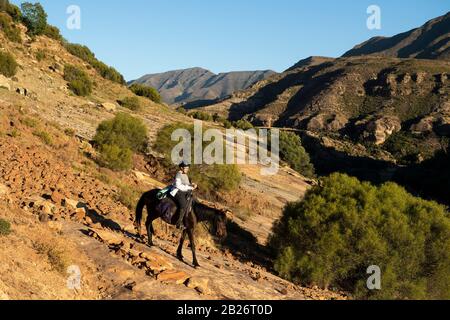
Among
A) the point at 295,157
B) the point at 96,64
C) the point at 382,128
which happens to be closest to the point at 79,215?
the point at 96,64

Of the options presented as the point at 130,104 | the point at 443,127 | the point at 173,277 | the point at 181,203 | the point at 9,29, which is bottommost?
the point at 173,277

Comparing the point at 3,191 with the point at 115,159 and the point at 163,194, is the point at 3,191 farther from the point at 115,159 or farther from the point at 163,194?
the point at 115,159

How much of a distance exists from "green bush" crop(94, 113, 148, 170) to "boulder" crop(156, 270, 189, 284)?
14634 millimetres

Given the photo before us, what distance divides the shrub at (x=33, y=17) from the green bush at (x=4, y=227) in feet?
163

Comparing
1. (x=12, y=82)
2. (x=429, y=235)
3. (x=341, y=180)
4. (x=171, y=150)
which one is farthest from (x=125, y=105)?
(x=429, y=235)

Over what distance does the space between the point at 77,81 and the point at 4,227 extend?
1627 inches

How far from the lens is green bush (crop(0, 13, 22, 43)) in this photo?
47956mm

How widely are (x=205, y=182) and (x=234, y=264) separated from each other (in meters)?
15.1

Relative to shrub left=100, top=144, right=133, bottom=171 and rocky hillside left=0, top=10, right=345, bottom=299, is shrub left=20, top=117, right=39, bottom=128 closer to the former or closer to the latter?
rocky hillside left=0, top=10, right=345, bottom=299

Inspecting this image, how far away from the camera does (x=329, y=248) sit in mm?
16141

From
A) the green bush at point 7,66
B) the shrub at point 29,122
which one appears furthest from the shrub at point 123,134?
the green bush at point 7,66

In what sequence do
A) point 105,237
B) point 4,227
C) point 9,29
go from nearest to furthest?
point 4,227, point 105,237, point 9,29

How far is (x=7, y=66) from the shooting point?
3834 centimetres

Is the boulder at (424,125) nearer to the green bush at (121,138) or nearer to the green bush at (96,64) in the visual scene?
the green bush at (96,64)
